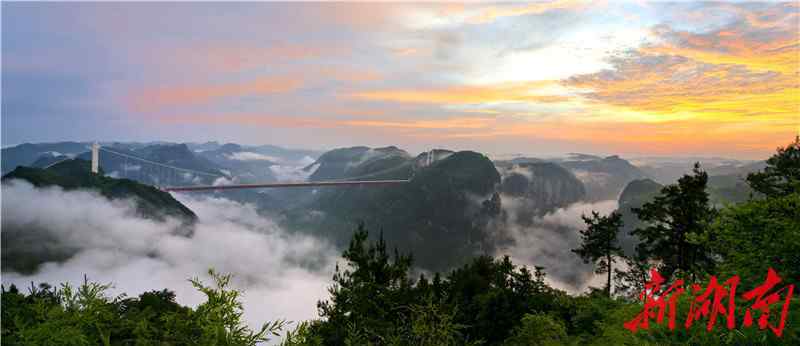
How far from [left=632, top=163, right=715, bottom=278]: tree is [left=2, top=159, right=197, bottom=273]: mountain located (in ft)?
471

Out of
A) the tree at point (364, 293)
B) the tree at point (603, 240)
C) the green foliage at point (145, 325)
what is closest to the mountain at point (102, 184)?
the tree at point (364, 293)

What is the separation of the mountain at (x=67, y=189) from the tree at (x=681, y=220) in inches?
5656

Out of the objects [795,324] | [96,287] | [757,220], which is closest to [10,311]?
[96,287]

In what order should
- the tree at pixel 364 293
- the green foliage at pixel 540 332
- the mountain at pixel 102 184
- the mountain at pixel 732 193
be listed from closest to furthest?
the green foliage at pixel 540 332
the mountain at pixel 732 193
the tree at pixel 364 293
the mountain at pixel 102 184

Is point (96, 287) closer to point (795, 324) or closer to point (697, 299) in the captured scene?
point (697, 299)

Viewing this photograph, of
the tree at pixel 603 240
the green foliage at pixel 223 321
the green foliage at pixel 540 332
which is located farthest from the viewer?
the tree at pixel 603 240

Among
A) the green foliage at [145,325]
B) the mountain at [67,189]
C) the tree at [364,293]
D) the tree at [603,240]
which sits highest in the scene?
the green foliage at [145,325]

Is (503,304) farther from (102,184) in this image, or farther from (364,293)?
(102,184)

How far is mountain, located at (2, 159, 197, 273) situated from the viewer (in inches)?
4800

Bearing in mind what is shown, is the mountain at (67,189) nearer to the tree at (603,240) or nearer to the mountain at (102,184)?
the mountain at (102,184)

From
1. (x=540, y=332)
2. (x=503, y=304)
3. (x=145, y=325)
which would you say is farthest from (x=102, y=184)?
(x=145, y=325)

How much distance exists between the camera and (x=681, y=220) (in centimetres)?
2450

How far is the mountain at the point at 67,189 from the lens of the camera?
400ft

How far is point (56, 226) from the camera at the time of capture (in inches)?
5827
